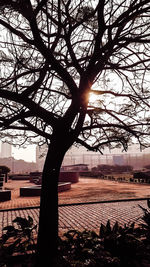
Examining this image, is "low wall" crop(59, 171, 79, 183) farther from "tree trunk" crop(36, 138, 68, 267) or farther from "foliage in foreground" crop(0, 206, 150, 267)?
"tree trunk" crop(36, 138, 68, 267)

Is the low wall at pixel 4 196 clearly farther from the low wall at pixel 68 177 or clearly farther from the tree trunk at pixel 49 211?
the low wall at pixel 68 177

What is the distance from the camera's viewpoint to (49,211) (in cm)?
316

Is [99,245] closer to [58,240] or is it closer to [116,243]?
[116,243]

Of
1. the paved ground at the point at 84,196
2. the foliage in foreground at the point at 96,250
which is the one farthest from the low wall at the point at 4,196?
the foliage in foreground at the point at 96,250

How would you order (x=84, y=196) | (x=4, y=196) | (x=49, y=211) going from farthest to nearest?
(x=84, y=196) → (x=4, y=196) → (x=49, y=211)

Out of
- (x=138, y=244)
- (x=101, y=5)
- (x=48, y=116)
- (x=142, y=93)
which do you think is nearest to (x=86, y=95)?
(x=48, y=116)

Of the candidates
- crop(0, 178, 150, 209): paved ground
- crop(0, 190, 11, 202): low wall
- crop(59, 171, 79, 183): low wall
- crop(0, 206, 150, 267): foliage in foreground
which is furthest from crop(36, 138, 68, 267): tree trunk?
crop(59, 171, 79, 183): low wall

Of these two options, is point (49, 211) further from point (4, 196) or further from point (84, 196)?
point (84, 196)

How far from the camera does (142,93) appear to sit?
4.54 metres

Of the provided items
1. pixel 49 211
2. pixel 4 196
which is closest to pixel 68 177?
pixel 4 196

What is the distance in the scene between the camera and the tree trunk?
10.0 ft

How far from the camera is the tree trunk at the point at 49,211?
120 inches

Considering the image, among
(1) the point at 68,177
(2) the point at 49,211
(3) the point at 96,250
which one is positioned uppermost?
(2) the point at 49,211

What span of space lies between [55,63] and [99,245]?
3.29m
